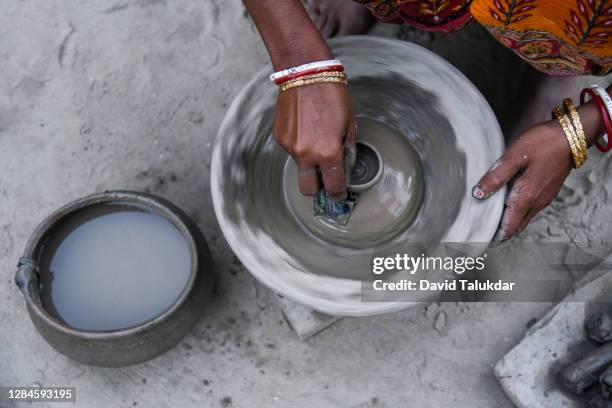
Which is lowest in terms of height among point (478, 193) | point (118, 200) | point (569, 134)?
point (118, 200)

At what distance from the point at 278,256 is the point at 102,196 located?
0.56 m

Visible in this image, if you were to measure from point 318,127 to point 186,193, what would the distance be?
0.95 meters

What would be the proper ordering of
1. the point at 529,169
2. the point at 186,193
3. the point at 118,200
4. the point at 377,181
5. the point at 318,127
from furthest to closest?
the point at 186,193 < the point at 118,200 < the point at 377,181 < the point at 529,169 < the point at 318,127

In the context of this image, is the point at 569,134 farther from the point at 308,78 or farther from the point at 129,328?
the point at 129,328

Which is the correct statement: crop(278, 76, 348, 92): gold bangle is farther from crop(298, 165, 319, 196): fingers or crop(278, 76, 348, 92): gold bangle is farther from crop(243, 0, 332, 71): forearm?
crop(298, 165, 319, 196): fingers

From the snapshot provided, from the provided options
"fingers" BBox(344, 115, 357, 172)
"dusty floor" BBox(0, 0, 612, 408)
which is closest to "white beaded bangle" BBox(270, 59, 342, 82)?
"fingers" BBox(344, 115, 357, 172)

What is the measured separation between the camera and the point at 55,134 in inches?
87.3

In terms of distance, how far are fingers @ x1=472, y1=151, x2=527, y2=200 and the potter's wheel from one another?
3cm

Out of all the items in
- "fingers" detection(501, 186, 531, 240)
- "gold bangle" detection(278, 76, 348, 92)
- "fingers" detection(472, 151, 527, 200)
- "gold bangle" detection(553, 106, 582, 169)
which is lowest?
"fingers" detection(501, 186, 531, 240)

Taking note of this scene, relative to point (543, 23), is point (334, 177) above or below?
below

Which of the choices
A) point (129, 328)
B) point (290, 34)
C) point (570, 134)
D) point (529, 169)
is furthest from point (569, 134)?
point (129, 328)

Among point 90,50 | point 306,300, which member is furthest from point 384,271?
point 90,50

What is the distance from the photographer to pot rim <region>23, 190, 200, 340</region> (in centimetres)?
156

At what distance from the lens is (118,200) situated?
1.72 meters
